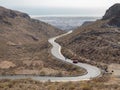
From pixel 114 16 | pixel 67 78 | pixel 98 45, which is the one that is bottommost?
pixel 98 45

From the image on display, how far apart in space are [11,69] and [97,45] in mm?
34618

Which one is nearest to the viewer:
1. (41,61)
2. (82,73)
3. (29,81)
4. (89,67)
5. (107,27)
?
(29,81)

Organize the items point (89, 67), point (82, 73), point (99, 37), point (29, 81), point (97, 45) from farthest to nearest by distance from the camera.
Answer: point (99, 37) < point (97, 45) < point (89, 67) < point (82, 73) < point (29, 81)

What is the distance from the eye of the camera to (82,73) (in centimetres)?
7231

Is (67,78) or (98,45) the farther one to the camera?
(98,45)

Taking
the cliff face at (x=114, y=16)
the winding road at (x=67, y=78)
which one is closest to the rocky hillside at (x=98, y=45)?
the cliff face at (x=114, y=16)

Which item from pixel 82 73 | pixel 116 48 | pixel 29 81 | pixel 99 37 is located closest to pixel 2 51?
pixel 99 37

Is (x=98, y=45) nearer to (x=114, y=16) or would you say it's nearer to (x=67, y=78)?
(x=114, y=16)

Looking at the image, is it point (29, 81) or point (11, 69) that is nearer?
point (29, 81)

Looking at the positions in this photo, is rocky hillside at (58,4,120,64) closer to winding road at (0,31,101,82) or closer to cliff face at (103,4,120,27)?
cliff face at (103,4,120,27)

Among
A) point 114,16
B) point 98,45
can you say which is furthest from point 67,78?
point 114,16

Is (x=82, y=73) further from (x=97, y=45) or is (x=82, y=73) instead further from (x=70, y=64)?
(x=97, y=45)

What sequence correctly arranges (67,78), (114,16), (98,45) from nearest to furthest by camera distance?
(67,78) < (98,45) < (114,16)

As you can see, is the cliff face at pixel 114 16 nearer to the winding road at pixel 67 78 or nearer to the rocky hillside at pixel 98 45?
the rocky hillside at pixel 98 45
